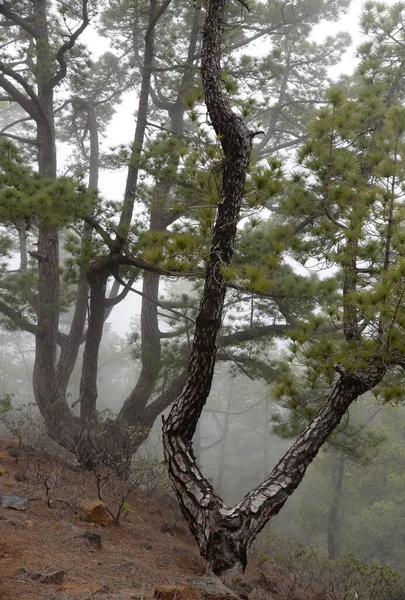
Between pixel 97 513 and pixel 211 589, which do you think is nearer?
pixel 211 589

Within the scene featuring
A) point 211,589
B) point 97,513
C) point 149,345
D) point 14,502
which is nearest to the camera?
point 211,589

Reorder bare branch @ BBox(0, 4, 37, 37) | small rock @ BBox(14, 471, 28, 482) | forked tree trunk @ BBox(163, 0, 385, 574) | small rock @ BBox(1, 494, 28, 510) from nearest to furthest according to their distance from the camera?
1. forked tree trunk @ BBox(163, 0, 385, 574)
2. small rock @ BBox(1, 494, 28, 510)
3. small rock @ BBox(14, 471, 28, 482)
4. bare branch @ BBox(0, 4, 37, 37)

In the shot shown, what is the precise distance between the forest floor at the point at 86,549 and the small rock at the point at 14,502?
51mm

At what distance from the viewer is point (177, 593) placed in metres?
2.39

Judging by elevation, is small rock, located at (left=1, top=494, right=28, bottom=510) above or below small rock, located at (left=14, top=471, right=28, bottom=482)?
below

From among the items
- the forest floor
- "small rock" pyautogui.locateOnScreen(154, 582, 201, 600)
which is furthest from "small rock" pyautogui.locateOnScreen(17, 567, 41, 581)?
"small rock" pyautogui.locateOnScreen(154, 582, 201, 600)

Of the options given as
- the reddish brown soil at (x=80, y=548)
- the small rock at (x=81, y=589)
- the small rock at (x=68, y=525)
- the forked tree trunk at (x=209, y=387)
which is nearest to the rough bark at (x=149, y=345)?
the reddish brown soil at (x=80, y=548)

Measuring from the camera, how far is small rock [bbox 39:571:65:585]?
2.40 metres

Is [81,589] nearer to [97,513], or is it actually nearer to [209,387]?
[209,387]

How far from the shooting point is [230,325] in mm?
7527

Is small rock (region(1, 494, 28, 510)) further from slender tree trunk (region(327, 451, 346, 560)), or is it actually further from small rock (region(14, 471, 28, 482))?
slender tree trunk (region(327, 451, 346, 560))

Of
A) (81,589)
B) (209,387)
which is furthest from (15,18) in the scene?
(81,589)

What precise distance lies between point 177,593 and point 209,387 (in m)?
1.34

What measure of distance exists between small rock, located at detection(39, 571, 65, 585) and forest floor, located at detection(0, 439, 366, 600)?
0.06 ft
